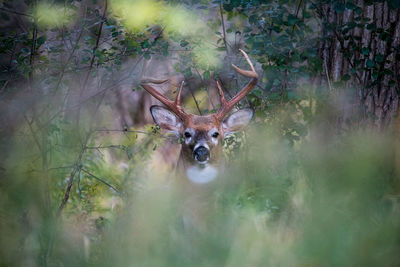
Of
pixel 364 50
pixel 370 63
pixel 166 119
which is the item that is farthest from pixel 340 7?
pixel 166 119

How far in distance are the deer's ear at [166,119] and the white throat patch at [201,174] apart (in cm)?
48

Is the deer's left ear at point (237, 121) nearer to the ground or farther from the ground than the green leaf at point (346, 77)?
nearer to the ground

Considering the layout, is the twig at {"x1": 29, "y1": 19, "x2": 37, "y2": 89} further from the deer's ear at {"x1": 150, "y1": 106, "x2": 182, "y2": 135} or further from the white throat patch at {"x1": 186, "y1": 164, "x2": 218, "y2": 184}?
the white throat patch at {"x1": 186, "y1": 164, "x2": 218, "y2": 184}

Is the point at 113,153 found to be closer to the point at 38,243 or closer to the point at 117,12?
the point at 117,12

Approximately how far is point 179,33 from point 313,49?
1.30m

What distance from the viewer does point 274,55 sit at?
459 centimetres

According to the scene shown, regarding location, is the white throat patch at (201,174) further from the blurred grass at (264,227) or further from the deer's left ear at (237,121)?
the blurred grass at (264,227)

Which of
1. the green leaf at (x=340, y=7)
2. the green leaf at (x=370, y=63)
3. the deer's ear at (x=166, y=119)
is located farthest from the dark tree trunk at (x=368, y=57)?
the deer's ear at (x=166, y=119)

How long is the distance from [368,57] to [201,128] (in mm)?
1747

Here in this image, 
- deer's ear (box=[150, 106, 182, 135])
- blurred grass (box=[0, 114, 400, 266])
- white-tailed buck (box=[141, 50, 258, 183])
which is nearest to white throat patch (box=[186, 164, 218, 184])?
white-tailed buck (box=[141, 50, 258, 183])

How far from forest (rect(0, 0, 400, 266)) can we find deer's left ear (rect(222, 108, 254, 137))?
0.07ft

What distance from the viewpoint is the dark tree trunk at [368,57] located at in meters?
4.68

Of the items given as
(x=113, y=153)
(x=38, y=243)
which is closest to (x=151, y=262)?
(x=38, y=243)

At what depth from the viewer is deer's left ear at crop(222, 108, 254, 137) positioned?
4.87m
